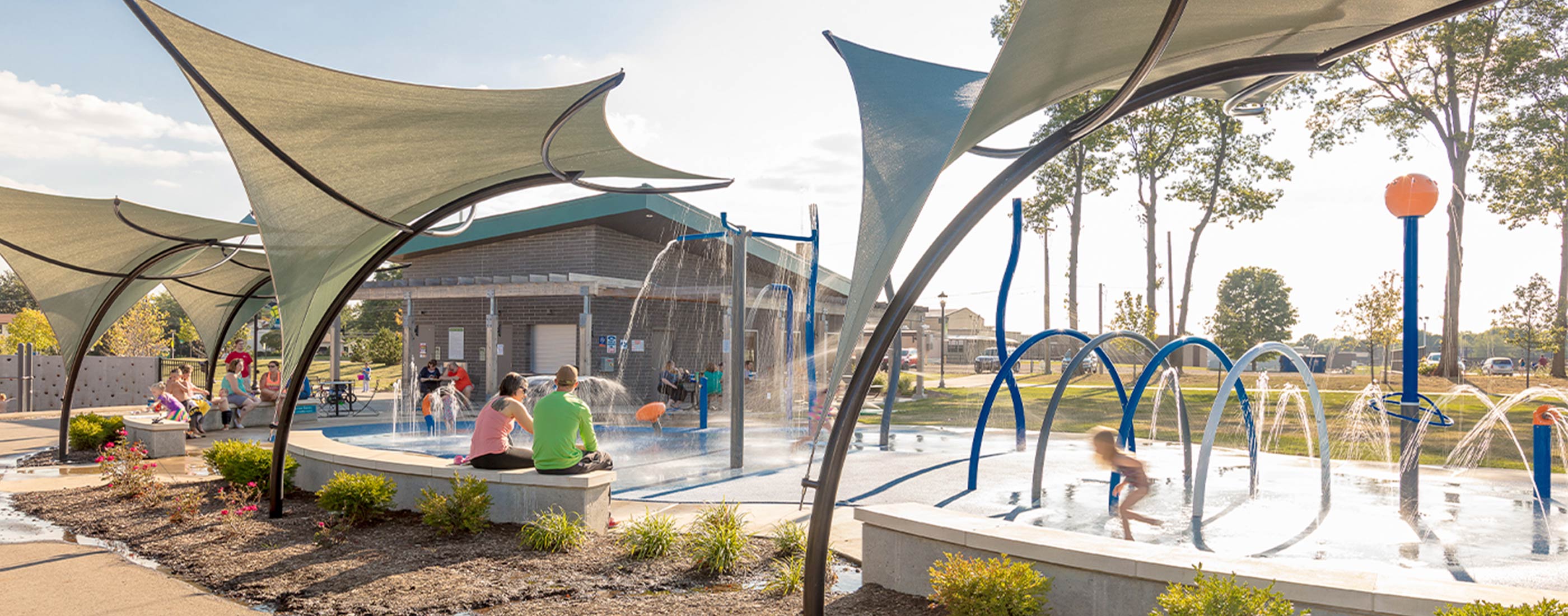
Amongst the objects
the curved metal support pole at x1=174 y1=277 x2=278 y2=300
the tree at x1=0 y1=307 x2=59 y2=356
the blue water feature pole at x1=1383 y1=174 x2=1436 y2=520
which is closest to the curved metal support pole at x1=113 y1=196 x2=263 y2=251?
the curved metal support pole at x1=174 y1=277 x2=278 y2=300

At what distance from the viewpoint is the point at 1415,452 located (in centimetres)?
907

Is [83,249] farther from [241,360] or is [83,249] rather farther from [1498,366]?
[1498,366]

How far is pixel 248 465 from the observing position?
28.8 feet

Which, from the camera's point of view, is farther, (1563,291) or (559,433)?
(1563,291)

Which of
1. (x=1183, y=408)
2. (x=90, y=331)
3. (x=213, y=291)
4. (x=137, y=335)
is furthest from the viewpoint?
(x=137, y=335)

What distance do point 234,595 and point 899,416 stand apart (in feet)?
55.9

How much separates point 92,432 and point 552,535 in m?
10.2

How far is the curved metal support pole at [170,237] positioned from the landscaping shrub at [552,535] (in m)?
5.11

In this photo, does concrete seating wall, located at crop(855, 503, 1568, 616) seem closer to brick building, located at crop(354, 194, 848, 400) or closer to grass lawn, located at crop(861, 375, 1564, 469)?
grass lawn, located at crop(861, 375, 1564, 469)

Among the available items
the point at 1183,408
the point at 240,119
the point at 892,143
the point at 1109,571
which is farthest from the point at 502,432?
the point at 1183,408

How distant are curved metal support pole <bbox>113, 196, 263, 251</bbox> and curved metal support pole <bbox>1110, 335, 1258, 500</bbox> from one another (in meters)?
8.98

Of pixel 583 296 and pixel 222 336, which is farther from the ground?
pixel 583 296

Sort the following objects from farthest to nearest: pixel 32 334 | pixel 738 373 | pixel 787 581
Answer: pixel 32 334 → pixel 738 373 → pixel 787 581

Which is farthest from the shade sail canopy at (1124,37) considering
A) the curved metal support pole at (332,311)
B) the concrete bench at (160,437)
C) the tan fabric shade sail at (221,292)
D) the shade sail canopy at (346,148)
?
the tan fabric shade sail at (221,292)
